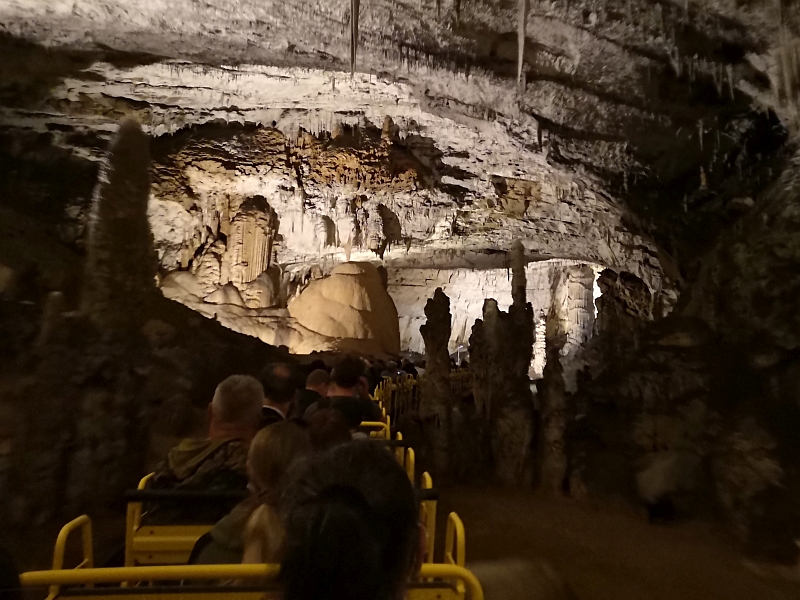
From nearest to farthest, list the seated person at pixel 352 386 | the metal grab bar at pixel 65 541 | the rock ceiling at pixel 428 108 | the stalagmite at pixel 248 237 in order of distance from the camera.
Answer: the metal grab bar at pixel 65 541 < the seated person at pixel 352 386 < the rock ceiling at pixel 428 108 < the stalagmite at pixel 248 237

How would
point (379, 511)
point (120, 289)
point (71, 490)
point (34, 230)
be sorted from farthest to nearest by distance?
point (34, 230), point (120, 289), point (71, 490), point (379, 511)

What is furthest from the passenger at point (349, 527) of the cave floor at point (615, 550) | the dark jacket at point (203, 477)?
the cave floor at point (615, 550)

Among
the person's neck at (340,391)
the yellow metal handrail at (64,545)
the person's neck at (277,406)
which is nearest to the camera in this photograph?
the yellow metal handrail at (64,545)

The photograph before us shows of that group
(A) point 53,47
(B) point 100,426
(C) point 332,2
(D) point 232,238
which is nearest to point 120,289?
(B) point 100,426

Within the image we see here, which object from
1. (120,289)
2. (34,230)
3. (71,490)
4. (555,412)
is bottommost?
(71,490)

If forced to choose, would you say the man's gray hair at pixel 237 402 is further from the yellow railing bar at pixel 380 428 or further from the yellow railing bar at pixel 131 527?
the yellow railing bar at pixel 380 428

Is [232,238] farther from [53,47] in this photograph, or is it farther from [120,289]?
[120,289]

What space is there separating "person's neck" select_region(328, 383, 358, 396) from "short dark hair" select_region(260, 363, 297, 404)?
0.50m

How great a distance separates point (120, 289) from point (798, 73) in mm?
8153

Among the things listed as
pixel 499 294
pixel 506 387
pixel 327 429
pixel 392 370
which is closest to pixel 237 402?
pixel 327 429

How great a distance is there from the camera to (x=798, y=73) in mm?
6668

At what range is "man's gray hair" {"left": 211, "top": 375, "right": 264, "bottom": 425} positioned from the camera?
2.36 meters

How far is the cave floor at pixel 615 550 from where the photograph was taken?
482 centimetres

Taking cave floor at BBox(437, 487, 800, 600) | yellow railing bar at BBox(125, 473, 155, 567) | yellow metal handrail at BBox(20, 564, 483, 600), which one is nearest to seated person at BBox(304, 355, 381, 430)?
yellow railing bar at BBox(125, 473, 155, 567)
